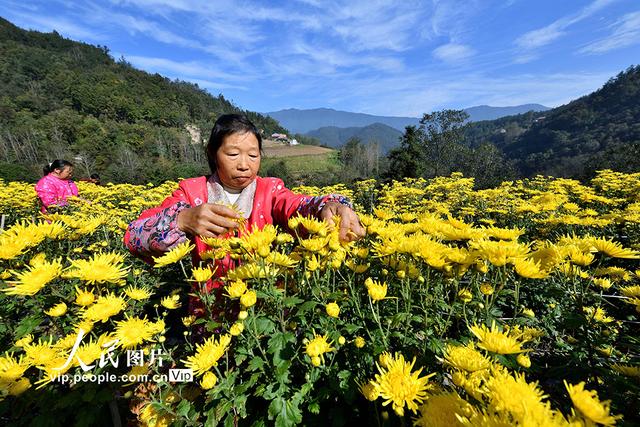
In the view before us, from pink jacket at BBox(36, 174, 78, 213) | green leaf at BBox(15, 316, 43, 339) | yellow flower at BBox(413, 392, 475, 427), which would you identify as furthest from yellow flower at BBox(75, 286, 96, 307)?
pink jacket at BBox(36, 174, 78, 213)

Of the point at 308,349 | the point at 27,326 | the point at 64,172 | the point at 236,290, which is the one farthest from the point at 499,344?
the point at 64,172

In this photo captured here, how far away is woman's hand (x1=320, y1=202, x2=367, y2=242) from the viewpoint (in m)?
1.74

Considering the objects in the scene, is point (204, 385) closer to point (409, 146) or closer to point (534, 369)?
point (534, 369)

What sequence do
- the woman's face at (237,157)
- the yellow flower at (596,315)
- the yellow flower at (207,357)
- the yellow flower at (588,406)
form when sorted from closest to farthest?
the yellow flower at (588,406) < the yellow flower at (207,357) < the yellow flower at (596,315) < the woman's face at (237,157)

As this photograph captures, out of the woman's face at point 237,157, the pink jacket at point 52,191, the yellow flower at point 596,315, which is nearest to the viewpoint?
the yellow flower at point 596,315

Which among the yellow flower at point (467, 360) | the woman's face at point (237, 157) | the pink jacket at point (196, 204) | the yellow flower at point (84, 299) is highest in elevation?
the woman's face at point (237, 157)

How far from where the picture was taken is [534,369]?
4.84ft

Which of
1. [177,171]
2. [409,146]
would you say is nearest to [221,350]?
[409,146]

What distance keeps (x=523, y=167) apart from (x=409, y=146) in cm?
4737

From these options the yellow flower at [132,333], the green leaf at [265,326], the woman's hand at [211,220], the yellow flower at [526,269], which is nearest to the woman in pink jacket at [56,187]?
the yellow flower at [132,333]

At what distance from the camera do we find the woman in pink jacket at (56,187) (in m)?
6.07

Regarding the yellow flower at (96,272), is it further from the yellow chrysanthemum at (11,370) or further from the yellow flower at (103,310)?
the yellow chrysanthemum at (11,370)

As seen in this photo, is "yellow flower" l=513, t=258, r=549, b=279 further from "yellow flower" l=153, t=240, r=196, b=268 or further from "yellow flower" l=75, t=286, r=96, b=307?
"yellow flower" l=75, t=286, r=96, b=307

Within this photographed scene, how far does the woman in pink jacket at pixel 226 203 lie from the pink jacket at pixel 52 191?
5.53 meters
